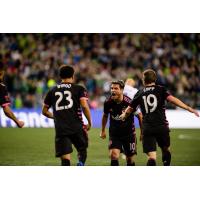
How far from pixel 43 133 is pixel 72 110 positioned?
24.4 feet

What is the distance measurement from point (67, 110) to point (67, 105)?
0.06 meters

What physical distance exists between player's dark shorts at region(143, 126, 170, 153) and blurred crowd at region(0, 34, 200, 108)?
6.45 metres

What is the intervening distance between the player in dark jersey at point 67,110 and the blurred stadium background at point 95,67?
19.2 feet

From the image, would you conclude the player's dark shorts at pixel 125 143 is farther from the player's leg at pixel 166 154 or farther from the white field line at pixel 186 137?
the white field line at pixel 186 137

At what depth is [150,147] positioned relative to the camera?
25.9ft

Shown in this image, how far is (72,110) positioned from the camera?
25.4ft

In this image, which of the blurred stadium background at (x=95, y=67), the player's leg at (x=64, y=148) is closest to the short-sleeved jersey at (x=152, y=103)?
the player's leg at (x=64, y=148)

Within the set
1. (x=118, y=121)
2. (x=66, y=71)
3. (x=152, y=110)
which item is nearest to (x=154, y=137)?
(x=152, y=110)

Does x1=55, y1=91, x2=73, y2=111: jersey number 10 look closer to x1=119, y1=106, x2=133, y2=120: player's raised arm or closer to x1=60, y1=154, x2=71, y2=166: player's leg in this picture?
x1=60, y1=154, x2=71, y2=166: player's leg

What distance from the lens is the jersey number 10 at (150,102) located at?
7988 millimetres

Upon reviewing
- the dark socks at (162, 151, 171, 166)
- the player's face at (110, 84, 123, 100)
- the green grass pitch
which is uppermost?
the player's face at (110, 84, 123, 100)

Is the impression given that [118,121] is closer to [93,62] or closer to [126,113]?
[126,113]

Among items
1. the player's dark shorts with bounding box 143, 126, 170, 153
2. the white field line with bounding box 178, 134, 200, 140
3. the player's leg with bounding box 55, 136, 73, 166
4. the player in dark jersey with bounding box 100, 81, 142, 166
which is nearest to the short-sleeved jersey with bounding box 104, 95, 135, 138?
the player in dark jersey with bounding box 100, 81, 142, 166

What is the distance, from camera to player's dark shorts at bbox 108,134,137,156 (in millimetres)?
8234
